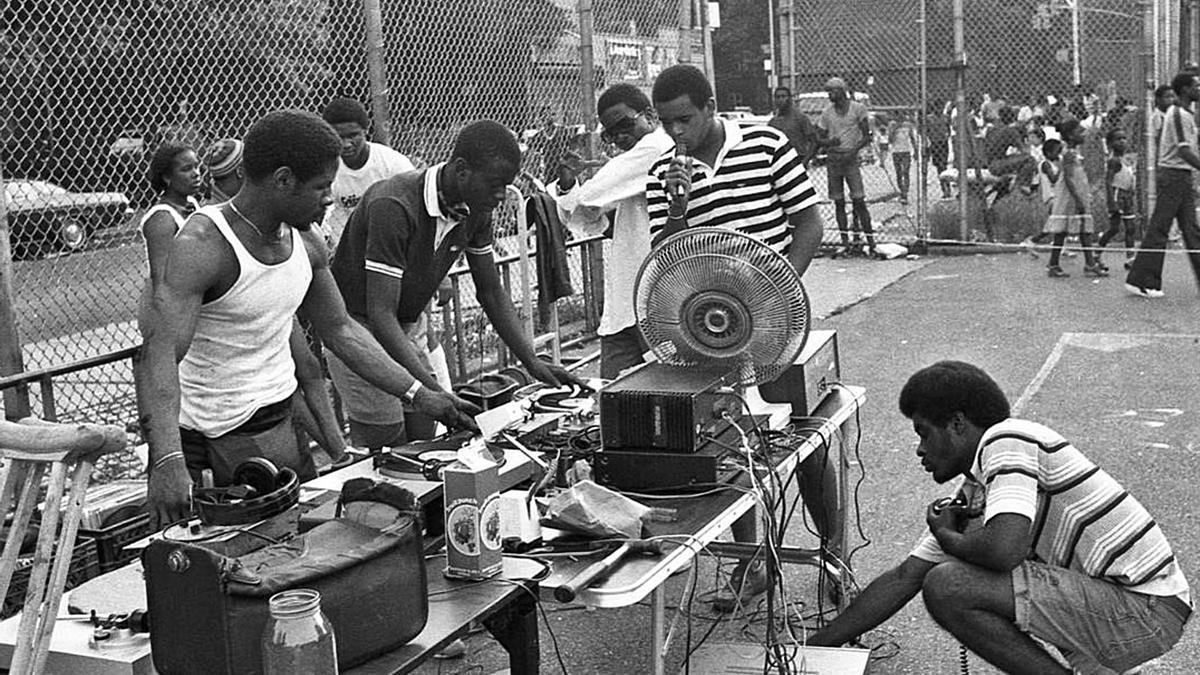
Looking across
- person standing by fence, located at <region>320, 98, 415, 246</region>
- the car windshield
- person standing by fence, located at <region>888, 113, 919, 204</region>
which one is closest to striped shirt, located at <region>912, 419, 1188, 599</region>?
person standing by fence, located at <region>320, 98, 415, 246</region>

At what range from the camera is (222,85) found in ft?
24.1

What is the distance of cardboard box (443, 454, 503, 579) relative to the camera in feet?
10.8

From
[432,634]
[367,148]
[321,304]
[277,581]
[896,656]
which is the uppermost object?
[367,148]

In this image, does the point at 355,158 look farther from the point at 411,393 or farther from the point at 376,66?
the point at 411,393

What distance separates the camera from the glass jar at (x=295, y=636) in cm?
256

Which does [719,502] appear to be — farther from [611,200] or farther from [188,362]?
[611,200]

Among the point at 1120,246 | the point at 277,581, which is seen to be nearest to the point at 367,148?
the point at 277,581

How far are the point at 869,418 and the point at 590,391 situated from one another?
3597 mm

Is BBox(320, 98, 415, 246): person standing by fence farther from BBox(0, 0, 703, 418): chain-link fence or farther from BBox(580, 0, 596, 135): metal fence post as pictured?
BBox(580, 0, 596, 135): metal fence post

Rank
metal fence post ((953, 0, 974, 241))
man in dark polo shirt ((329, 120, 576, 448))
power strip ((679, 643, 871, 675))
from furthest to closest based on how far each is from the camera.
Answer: metal fence post ((953, 0, 974, 241)) → man in dark polo shirt ((329, 120, 576, 448)) → power strip ((679, 643, 871, 675))

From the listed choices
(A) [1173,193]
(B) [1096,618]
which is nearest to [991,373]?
(A) [1173,193]

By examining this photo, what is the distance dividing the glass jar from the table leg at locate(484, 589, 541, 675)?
0.79 metres

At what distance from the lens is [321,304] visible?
439cm

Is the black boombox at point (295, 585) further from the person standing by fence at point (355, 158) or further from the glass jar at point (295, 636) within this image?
the person standing by fence at point (355, 158)
